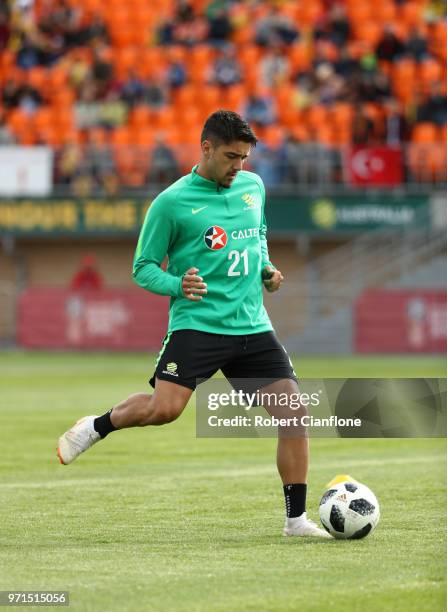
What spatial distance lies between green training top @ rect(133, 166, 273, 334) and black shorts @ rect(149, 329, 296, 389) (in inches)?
2.2

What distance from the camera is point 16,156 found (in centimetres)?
3067

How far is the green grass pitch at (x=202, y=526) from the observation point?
20.6ft

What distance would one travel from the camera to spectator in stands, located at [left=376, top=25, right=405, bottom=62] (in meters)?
31.4

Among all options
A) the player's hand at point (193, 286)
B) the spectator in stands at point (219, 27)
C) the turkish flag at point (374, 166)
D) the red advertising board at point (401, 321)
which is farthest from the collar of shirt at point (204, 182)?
the spectator in stands at point (219, 27)

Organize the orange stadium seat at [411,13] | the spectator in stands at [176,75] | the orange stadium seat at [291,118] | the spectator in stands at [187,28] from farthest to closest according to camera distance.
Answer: the spectator in stands at [187,28] → the orange stadium seat at [411,13] → the spectator in stands at [176,75] → the orange stadium seat at [291,118]

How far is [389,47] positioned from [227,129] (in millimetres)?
24370

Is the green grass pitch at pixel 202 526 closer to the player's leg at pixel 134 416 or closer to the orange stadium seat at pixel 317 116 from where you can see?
the player's leg at pixel 134 416

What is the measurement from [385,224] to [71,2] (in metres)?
10.1

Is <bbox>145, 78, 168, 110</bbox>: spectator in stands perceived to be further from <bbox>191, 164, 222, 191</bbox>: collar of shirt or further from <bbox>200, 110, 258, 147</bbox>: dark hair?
<bbox>200, 110, 258, 147</bbox>: dark hair

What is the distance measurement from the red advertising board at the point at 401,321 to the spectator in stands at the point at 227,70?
5.87m

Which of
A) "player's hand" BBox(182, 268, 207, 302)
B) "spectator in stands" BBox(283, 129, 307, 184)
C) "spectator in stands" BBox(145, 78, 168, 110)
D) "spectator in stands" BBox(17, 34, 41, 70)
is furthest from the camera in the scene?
"spectator in stands" BBox(17, 34, 41, 70)

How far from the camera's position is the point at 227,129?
25.9 ft

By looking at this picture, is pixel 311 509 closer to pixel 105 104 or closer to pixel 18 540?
pixel 18 540

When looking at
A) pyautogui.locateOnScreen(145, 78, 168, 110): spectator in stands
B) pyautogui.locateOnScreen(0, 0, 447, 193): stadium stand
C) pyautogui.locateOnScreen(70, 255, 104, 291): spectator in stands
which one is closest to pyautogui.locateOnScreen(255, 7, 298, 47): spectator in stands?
pyautogui.locateOnScreen(0, 0, 447, 193): stadium stand
